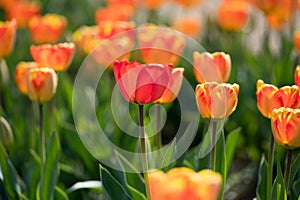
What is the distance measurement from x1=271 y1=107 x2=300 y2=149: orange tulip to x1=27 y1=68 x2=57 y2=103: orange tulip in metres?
0.51

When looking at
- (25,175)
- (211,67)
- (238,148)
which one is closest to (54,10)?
(238,148)

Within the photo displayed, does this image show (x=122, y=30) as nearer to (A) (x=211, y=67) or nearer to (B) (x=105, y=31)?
(B) (x=105, y=31)

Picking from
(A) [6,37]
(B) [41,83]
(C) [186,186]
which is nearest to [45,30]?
(A) [6,37]

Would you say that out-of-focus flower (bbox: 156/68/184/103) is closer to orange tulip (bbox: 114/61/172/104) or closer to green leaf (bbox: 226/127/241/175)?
orange tulip (bbox: 114/61/172/104)

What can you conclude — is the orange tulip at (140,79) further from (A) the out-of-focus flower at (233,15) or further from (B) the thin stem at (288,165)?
(A) the out-of-focus flower at (233,15)

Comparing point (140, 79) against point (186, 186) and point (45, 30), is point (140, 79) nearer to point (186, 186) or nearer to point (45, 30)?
point (186, 186)

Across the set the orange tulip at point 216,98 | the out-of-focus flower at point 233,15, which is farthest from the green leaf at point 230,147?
the out-of-focus flower at point 233,15

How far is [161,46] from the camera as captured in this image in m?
1.45

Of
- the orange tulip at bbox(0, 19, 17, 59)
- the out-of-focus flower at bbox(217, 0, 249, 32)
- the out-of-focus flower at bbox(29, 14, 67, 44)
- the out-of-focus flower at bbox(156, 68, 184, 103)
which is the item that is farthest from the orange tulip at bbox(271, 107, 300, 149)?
the out-of-focus flower at bbox(217, 0, 249, 32)

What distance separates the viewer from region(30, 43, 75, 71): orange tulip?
59.4 inches

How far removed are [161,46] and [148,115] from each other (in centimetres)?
35

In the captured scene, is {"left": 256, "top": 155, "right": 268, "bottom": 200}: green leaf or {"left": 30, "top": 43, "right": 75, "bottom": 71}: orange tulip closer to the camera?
{"left": 256, "top": 155, "right": 268, "bottom": 200}: green leaf

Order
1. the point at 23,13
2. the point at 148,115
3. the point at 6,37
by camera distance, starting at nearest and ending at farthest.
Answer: the point at 6,37, the point at 148,115, the point at 23,13

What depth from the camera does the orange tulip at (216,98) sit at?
109cm
